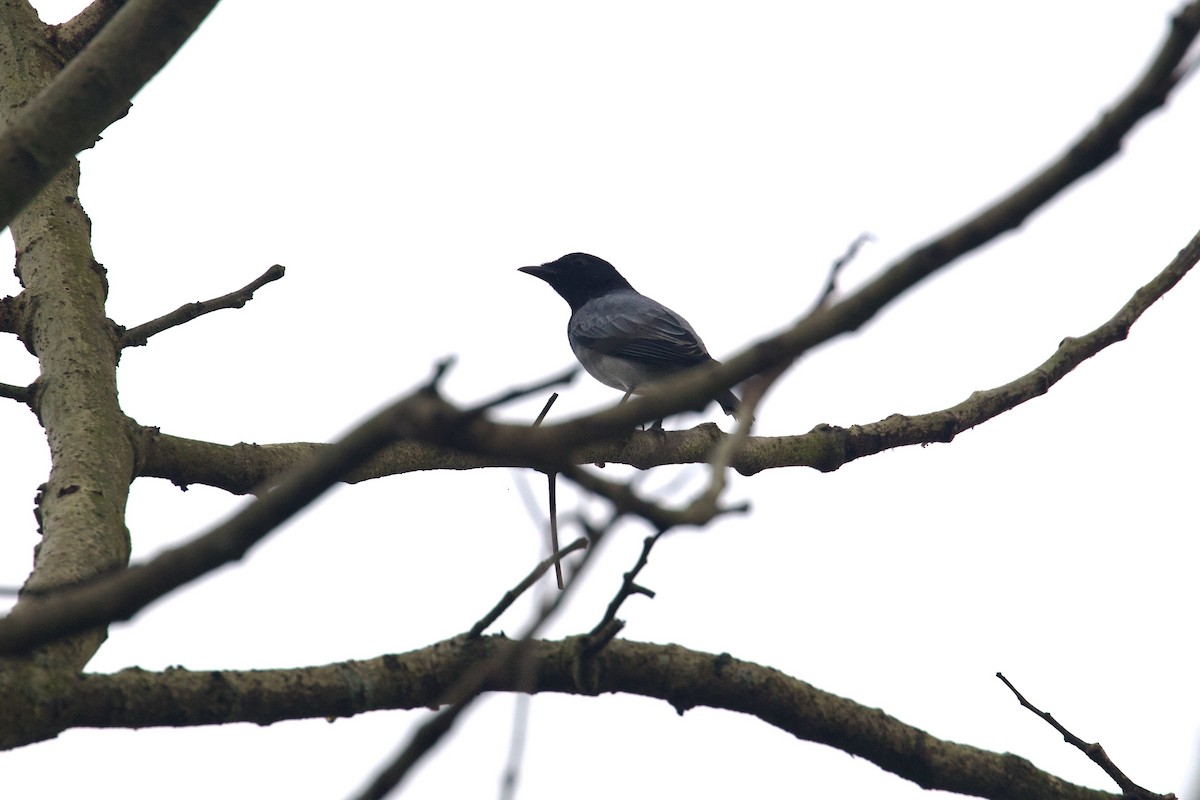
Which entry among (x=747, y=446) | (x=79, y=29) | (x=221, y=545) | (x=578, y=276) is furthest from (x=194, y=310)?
(x=578, y=276)

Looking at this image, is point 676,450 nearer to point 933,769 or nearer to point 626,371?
point 933,769

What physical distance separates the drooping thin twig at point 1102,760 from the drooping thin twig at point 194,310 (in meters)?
3.50

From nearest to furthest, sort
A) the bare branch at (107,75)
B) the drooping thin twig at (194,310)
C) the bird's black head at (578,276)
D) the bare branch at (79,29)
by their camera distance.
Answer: the bare branch at (107,75), the drooping thin twig at (194,310), the bare branch at (79,29), the bird's black head at (578,276)

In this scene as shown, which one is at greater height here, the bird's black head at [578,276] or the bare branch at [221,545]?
the bird's black head at [578,276]

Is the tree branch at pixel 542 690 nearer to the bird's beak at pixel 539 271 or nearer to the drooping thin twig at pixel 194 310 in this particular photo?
the drooping thin twig at pixel 194 310

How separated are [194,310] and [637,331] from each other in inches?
202

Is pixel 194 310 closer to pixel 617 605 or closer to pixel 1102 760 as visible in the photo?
pixel 617 605

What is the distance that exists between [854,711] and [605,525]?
65.0 inches

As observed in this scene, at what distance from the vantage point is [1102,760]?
3.40 metres

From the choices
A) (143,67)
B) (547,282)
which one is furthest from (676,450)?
(547,282)

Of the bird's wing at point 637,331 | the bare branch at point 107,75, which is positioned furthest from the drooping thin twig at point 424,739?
the bird's wing at point 637,331

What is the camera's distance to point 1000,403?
5.45 metres

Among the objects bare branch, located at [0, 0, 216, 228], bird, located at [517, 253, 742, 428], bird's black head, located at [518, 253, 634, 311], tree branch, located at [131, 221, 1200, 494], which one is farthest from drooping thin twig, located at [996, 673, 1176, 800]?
bird's black head, located at [518, 253, 634, 311]

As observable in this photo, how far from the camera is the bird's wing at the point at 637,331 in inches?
371
